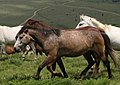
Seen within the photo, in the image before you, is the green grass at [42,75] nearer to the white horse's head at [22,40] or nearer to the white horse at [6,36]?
the white horse's head at [22,40]

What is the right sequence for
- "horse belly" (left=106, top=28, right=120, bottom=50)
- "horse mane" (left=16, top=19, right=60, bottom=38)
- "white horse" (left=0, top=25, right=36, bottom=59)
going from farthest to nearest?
"white horse" (left=0, top=25, right=36, bottom=59), "horse belly" (left=106, top=28, right=120, bottom=50), "horse mane" (left=16, top=19, right=60, bottom=38)

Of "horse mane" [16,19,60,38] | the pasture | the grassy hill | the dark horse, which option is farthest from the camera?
the grassy hill

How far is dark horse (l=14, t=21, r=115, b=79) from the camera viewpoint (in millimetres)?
9930

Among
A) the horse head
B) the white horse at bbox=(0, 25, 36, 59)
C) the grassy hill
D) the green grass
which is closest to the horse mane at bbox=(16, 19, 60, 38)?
the horse head

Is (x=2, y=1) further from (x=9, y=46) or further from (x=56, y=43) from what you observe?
(x=56, y=43)

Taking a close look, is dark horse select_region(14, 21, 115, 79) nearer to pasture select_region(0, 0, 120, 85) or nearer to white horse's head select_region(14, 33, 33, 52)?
white horse's head select_region(14, 33, 33, 52)

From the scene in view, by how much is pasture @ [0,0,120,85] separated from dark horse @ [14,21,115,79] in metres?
0.83

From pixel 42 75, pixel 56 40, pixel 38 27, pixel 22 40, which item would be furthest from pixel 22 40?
pixel 42 75

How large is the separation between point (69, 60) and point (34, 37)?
19.5 feet

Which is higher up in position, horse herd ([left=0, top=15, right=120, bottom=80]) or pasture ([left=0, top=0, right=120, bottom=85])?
horse herd ([left=0, top=15, right=120, bottom=80])

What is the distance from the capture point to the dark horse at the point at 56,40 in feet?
32.6

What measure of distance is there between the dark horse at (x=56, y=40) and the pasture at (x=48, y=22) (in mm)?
826

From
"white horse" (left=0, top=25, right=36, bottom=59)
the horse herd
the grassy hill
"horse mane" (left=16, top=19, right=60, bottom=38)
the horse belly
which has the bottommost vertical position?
the grassy hill

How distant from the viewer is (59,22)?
62.7 metres
